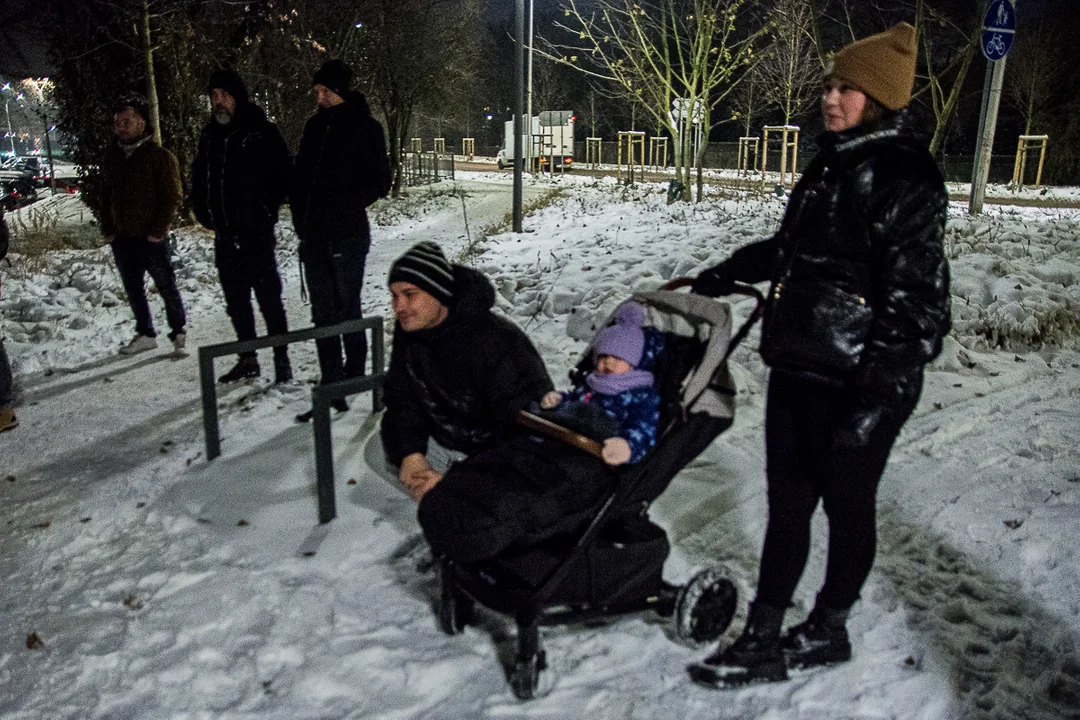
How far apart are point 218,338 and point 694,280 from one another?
20.4 ft

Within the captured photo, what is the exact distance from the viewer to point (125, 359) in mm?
7359

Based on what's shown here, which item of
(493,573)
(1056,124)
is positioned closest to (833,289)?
(493,573)

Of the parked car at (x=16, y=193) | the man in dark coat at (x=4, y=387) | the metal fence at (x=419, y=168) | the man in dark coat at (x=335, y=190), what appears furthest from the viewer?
the metal fence at (x=419, y=168)

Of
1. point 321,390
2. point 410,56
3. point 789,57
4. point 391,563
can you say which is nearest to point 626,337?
point 391,563

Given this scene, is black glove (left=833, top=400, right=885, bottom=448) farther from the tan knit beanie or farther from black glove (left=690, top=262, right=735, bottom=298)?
the tan knit beanie

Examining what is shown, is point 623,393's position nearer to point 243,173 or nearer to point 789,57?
point 243,173

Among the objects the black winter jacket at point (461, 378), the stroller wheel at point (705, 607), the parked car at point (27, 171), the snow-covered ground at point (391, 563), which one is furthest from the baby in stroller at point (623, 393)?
the parked car at point (27, 171)

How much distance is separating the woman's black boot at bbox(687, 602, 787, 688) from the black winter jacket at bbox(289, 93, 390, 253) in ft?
11.8

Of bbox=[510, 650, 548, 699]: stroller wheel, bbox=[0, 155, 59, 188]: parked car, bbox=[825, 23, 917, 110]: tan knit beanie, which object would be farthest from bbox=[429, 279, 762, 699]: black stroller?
bbox=[0, 155, 59, 188]: parked car

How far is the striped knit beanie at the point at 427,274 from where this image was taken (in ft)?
10.6

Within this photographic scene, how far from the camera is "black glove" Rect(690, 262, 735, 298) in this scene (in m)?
3.14

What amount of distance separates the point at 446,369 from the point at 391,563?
1061 mm

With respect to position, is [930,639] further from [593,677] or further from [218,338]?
[218,338]

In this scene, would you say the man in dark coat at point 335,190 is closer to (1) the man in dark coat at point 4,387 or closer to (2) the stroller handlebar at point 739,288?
(1) the man in dark coat at point 4,387
